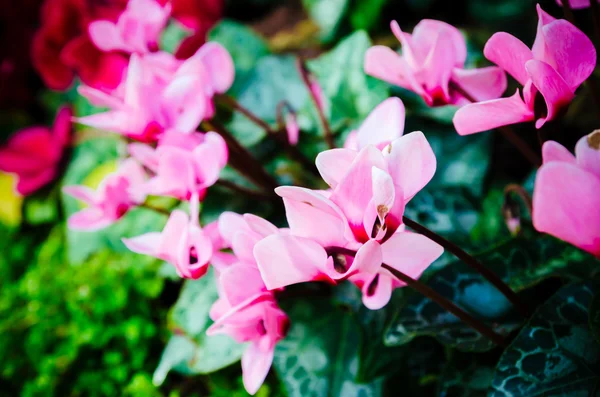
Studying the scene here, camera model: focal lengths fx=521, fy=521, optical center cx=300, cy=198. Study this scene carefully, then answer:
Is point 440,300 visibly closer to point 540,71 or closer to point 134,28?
point 540,71

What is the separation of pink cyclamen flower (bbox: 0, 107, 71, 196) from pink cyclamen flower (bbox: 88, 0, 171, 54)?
64 cm

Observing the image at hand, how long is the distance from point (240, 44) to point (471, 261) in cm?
91

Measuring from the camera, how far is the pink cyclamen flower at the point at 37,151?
1267 mm

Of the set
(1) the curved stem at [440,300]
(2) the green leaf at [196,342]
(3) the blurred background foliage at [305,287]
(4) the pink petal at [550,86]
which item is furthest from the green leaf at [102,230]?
(4) the pink petal at [550,86]

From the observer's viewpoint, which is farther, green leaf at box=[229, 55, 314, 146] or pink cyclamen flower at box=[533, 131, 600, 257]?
green leaf at box=[229, 55, 314, 146]

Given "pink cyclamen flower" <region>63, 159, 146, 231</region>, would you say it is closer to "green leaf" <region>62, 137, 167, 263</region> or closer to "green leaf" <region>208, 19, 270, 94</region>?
"green leaf" <region>62, 137, 167, 263</region>

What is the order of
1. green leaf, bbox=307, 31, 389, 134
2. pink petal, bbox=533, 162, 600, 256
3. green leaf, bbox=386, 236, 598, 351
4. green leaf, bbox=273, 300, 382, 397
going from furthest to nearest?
green leaf, bbox=307, 31, 389, 134 < green leaf, bbox=273, 300, 382, 397 < green leaf, bbox=386, 236, 598, 351 < pink petal, bbox=533, 162, 600, 256

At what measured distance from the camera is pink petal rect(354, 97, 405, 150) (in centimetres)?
48

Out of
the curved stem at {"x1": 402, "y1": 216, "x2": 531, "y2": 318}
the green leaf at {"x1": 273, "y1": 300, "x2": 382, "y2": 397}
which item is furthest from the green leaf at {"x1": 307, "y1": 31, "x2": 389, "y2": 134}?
the curved stem at {"x1": 402, "y1": 216, "x2": 531, "y2": 318}

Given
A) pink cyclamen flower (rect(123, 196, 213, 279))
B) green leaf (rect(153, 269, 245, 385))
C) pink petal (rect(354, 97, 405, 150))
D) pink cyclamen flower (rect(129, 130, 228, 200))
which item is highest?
Result: pink petal (rect(354, 97, 405, 150))

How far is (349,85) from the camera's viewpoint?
3.26 ft

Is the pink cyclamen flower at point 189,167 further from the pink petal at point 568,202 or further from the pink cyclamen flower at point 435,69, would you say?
the pink petal at point 568,202

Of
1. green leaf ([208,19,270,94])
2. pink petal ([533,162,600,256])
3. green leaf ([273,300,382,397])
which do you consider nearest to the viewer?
pink petal ([533,162,600,256])

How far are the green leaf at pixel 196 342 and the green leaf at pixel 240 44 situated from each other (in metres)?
0.56
